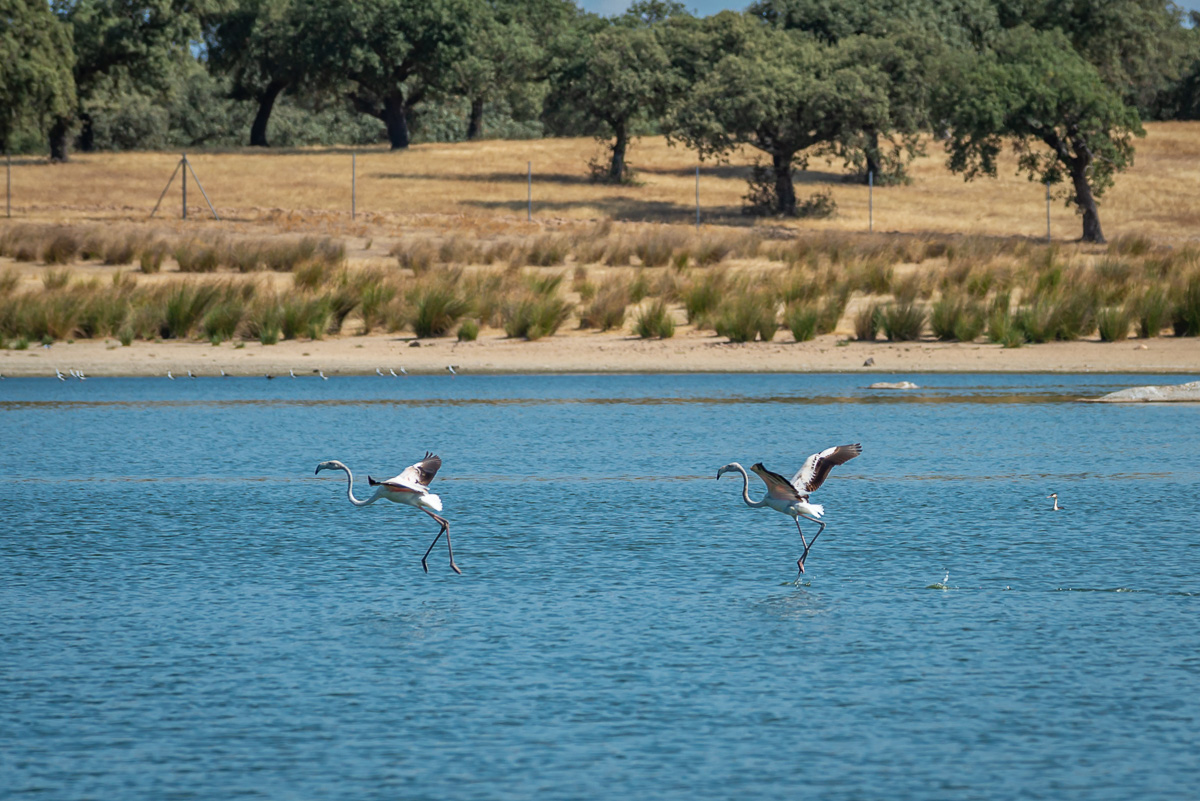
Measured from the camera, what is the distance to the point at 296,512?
10.9 metres

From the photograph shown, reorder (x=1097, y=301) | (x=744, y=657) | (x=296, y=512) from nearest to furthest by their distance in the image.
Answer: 1. (x=744, y=657)
2. (x=296, y=512)
3. (x=1097, y=301)

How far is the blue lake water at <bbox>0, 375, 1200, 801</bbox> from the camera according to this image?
5488mm

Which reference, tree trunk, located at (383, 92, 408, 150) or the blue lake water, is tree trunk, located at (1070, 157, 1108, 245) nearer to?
the blue lake water

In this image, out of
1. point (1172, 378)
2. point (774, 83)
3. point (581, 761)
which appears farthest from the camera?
point (774, 83)

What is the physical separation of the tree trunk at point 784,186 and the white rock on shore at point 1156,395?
109 ft

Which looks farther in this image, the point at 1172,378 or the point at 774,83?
the point at 774,83

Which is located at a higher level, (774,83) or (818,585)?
(774,83)

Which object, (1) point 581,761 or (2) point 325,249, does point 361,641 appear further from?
(2) point 325,249

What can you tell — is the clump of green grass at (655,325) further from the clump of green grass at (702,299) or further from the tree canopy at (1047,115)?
the tree canopy at (1047,115)

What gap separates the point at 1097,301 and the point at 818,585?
661 inches

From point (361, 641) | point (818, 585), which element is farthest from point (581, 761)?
point (818, 585)

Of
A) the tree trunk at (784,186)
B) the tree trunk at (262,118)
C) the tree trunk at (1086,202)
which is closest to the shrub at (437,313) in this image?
the tree trunk at (1086,202)

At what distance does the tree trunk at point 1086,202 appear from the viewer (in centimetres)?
4384

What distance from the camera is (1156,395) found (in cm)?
1698
